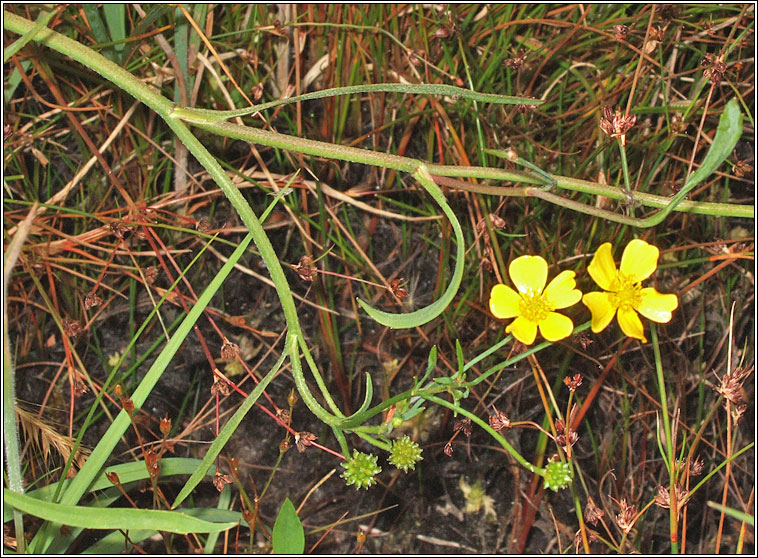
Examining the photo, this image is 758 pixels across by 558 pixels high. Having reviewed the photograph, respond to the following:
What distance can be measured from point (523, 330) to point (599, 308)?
0.63 feet

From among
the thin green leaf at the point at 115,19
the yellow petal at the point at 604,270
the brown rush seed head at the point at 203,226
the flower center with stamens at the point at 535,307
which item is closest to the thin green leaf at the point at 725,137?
the yellow petal at the point at 604,270

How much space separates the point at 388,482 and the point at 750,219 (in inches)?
53.9

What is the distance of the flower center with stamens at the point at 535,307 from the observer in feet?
5.30

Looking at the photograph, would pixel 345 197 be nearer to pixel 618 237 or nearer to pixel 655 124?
pixel 618 237

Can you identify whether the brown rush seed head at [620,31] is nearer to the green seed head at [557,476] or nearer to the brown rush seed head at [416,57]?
the brown rush seed head at [416,57]

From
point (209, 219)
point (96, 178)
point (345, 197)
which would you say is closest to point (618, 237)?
point (345, 197)

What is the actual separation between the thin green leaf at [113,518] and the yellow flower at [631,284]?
3.44ft

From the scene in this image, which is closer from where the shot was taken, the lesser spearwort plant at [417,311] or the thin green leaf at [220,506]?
the lesser spearwort plant at [417,311]

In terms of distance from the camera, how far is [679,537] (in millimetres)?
1863

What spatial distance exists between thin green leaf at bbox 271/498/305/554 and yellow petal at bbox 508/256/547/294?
80cm

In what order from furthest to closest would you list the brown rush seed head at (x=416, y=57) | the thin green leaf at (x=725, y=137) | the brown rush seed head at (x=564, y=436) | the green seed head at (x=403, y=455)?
the brown rush seed head at (x=416, y=57), the brown rush seed head at (x=564, y=436), the green seed head at (x=403, y=455), the thin green leaf at (x=725, y=137)

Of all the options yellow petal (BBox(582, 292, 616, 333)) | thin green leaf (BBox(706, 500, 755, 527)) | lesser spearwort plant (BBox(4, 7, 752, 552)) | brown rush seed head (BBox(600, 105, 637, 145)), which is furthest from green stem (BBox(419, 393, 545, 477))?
brown rush seed head (BBox(600, 105, 637, 145))

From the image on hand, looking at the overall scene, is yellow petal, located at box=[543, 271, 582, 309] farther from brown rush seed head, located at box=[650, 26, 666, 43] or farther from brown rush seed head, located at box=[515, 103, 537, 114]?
brown rush seed head, located at box=[650, 26, 666, 43]

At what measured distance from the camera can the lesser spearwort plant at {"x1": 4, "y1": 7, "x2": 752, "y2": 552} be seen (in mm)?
1280
